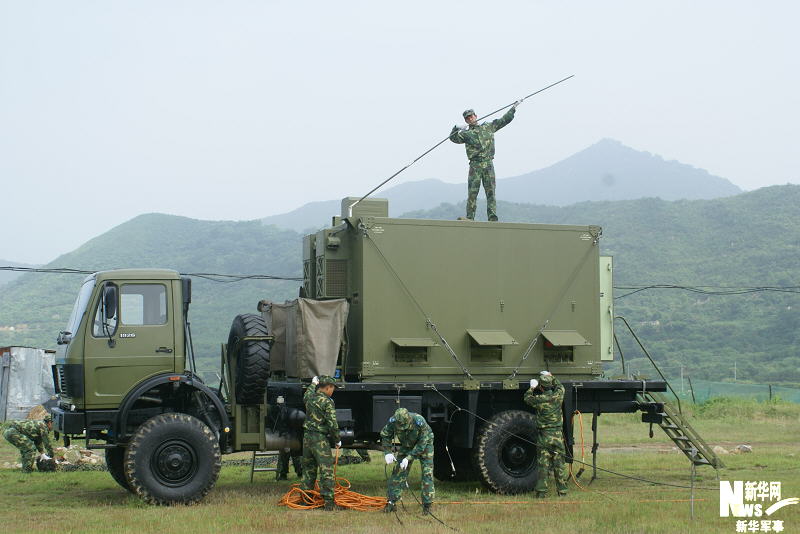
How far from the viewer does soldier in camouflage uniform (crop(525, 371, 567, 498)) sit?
14.0 meters

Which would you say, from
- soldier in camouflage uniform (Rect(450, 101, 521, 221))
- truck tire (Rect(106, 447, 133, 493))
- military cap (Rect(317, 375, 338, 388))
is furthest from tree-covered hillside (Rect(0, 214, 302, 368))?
military cap (Rect(317, 375, 338, 388))

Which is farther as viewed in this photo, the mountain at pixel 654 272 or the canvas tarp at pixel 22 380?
the mountain at pixel 654 272

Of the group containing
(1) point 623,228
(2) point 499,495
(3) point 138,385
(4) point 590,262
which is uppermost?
(1) point 623,228

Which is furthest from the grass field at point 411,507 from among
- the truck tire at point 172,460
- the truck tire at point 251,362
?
the truck tire at point 251,362

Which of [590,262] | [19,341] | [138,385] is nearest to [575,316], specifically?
[590,262]

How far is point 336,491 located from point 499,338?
3.19 metres

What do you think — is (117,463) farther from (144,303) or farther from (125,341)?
(144,303)

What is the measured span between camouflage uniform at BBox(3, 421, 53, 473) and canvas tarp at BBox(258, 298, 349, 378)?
6.26 m

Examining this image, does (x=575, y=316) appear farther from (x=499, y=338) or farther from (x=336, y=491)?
(x=336, y=491)

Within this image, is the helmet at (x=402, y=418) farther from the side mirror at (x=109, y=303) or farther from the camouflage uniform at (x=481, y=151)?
the camouflage uniform at (x=481, y=151)

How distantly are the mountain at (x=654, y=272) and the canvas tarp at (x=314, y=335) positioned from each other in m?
46.4

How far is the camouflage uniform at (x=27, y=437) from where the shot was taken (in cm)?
1769

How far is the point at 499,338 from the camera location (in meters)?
14.4
